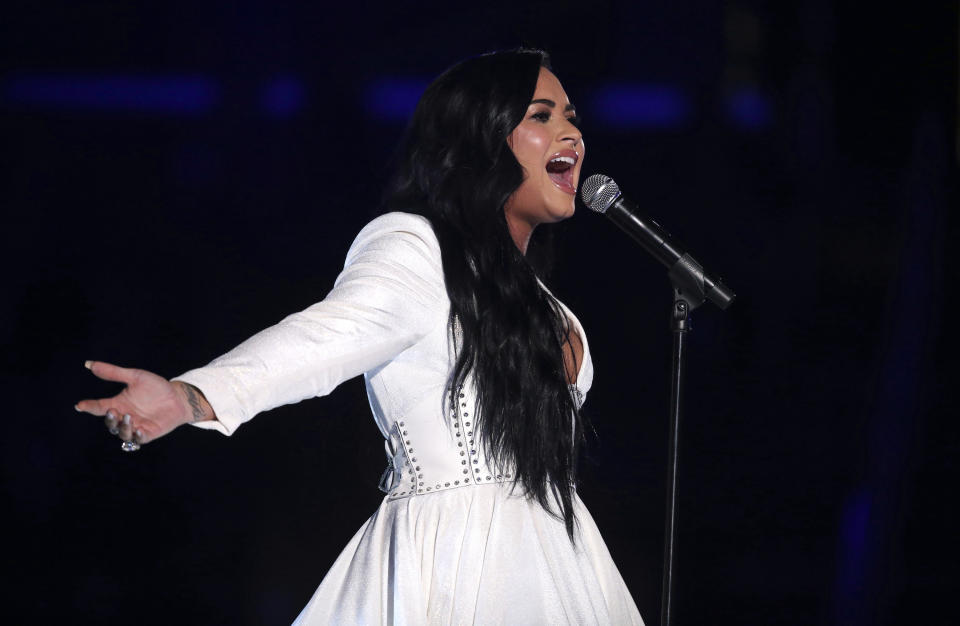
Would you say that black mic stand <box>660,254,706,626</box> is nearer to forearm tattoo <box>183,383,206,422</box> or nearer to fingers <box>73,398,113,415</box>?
forearm tattoo <box>183,383,206,422</box>

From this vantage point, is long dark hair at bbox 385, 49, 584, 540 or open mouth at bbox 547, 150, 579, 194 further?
open mouth at bbox 547, 150, 579, 194

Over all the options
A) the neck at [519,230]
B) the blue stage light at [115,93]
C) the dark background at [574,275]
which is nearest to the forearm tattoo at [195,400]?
the neck at [519,230]

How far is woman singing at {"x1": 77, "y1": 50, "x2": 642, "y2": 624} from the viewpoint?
4.24 ft

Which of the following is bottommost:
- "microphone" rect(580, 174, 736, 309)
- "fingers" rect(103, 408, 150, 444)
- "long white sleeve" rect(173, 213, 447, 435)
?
"fingers" rect(103, 408, 150, 444)

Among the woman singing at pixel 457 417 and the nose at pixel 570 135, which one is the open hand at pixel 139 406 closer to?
the woman singing at pixel 457 417

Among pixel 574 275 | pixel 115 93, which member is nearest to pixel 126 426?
pixel 115 93

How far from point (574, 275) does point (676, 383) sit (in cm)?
150

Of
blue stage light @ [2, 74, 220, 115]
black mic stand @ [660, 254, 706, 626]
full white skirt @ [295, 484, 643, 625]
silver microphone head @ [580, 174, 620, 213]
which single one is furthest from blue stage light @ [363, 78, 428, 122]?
full white skirt @ [295, 484, 643, 625]

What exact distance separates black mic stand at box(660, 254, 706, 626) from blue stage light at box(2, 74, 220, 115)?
5.17ft

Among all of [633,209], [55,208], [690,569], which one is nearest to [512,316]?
[633,209]

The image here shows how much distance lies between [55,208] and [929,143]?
2490mm

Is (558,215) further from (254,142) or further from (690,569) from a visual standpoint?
(690,569)

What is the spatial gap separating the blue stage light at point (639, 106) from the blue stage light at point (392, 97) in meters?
0.52

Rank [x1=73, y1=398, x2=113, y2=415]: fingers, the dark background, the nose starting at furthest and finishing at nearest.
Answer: the dark background
the nose
[x1=73, y1=398, x2=113, y2=415]: fingers
